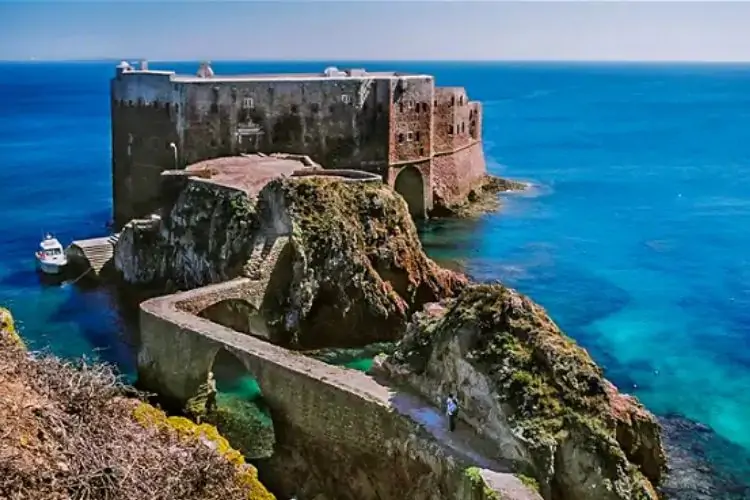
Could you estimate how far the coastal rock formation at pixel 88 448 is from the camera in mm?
14219

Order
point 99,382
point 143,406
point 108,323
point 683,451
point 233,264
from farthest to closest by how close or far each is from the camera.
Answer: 1. point 108,323
2. point 233,264
3. point 683,451
4. point 143,406
5. point 99,382

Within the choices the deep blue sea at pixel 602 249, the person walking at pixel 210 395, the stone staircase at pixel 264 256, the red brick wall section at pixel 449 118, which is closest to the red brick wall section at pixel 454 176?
the red brick wall section at pixel 449 118

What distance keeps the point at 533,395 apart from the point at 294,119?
107 feet

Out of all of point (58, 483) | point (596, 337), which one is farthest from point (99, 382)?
point (596, 337)

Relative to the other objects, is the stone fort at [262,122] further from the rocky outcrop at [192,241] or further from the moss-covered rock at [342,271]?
the moss-covered rock at [342,271]

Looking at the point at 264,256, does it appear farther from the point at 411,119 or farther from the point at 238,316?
the point at 411,119

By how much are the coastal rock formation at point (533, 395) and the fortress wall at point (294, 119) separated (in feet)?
91.3

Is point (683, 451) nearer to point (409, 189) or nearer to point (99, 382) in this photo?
point (99, 382)

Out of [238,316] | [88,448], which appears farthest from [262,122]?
Result: [88,448]

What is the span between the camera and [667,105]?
169 m

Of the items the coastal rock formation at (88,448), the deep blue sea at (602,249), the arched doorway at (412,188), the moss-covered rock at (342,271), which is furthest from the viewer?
the arched doorway at (412,188)

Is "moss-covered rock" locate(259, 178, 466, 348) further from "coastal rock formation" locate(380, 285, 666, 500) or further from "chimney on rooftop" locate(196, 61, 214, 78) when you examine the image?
"chimney on rooftop" locate(196, 61, 214, 78)

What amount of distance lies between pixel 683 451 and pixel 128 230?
2649cm

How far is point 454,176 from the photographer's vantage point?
59.1 meters
